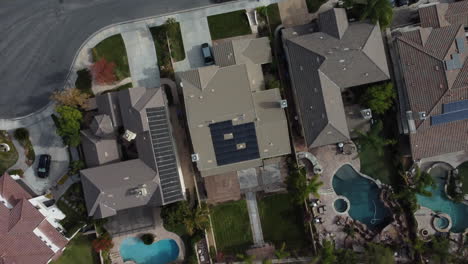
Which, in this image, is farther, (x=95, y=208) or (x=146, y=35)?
(x=146, y=35)

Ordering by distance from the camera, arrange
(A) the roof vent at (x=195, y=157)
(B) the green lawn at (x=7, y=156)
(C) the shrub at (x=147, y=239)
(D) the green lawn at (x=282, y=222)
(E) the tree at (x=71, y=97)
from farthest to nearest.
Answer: (D) the green lawn at (x=282, y=222) → (C) the shrub at (x=147, y=239) → (B) the green lawn at (x=7, y=156) → (E) the tree at (x=71, y=97) → (A) the roof vent at (x=195, y=157)

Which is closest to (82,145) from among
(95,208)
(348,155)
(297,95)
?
(95,208)

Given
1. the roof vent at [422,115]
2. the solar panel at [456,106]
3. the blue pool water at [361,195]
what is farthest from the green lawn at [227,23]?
the solar panel at [456,106]

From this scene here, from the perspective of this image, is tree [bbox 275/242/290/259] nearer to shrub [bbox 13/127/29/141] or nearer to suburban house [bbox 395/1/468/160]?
suburban house [bbox 395/1/468/160]

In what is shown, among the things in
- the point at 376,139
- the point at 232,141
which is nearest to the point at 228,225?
the point at 232,141

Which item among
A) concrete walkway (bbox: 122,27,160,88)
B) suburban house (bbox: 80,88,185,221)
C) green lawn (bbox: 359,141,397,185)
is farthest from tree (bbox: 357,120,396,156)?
concrete walkway (bbox: 122,27,160,88)

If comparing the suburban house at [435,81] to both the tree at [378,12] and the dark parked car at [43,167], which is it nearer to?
the tree at [378,12]

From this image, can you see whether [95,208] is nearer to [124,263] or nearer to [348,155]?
[124,263]

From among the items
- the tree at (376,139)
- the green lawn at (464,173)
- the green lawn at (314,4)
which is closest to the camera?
the tree at (376,139)
